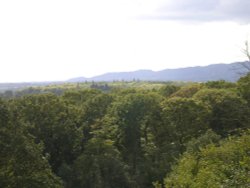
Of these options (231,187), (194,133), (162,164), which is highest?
(231,187)

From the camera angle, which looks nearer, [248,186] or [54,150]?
[248,186]

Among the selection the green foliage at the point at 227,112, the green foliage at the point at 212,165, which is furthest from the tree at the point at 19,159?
the green foliage at the point at 227,112

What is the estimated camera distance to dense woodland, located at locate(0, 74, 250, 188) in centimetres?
2738

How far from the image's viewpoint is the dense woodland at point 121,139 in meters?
27.4

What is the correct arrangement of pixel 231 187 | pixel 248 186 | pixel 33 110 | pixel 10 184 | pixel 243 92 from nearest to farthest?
1. pixel 248 186
2. pixel 231 187
3. pixel 10 184
4. pixel 33 110
5. pixel 243 92

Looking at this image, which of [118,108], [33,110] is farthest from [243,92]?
[33,110]

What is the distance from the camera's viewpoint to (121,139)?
2055 inches

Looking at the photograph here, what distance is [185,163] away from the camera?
28.5 m

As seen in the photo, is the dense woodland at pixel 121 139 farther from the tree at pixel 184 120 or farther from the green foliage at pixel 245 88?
the green foliage at pixel 245 88

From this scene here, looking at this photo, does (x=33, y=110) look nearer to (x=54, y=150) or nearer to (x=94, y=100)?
(x=54, y=150)

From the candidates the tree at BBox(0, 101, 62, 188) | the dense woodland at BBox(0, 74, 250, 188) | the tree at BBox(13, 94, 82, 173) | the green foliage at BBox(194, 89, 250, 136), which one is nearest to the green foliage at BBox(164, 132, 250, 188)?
the dense woodland at BBox(0, 74, 250, 188)

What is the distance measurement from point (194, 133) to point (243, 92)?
13.7 metres

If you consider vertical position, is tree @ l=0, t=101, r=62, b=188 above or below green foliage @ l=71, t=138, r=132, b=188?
above

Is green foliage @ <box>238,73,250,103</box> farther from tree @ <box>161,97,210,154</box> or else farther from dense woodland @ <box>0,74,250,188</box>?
tree @ <box>161,97,210,154</box>
